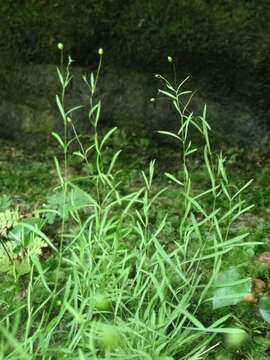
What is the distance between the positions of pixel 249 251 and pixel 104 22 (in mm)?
1204

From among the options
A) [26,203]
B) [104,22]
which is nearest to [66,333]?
[26,203]

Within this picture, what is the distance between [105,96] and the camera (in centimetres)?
268

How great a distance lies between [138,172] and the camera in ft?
8.15

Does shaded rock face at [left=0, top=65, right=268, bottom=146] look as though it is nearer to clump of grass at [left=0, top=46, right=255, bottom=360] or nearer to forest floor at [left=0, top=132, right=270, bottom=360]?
forest floor at [left=0, top=132, right=270, bottom=360]

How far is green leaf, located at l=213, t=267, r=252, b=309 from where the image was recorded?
1541 millimetres

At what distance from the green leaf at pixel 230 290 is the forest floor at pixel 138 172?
0.95 feet

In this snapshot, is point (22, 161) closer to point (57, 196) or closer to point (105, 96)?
point (105, 96)

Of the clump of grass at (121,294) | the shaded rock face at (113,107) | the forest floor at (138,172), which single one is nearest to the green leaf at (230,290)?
the clump of grass at (121,294)

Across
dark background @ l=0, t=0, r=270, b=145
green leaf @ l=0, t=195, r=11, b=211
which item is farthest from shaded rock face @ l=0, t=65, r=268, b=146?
green leaf @ l=0, t=195, r=11, b=211

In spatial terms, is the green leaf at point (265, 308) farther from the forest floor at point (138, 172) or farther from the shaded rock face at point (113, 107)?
the shaded rock face at point (113, 107)

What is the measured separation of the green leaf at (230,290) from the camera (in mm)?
1541

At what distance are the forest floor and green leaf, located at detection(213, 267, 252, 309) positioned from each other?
0.29m

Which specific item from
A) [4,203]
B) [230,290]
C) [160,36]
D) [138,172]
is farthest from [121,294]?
[160,36]

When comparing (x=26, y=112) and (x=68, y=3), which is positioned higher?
(x=68, y=3)
